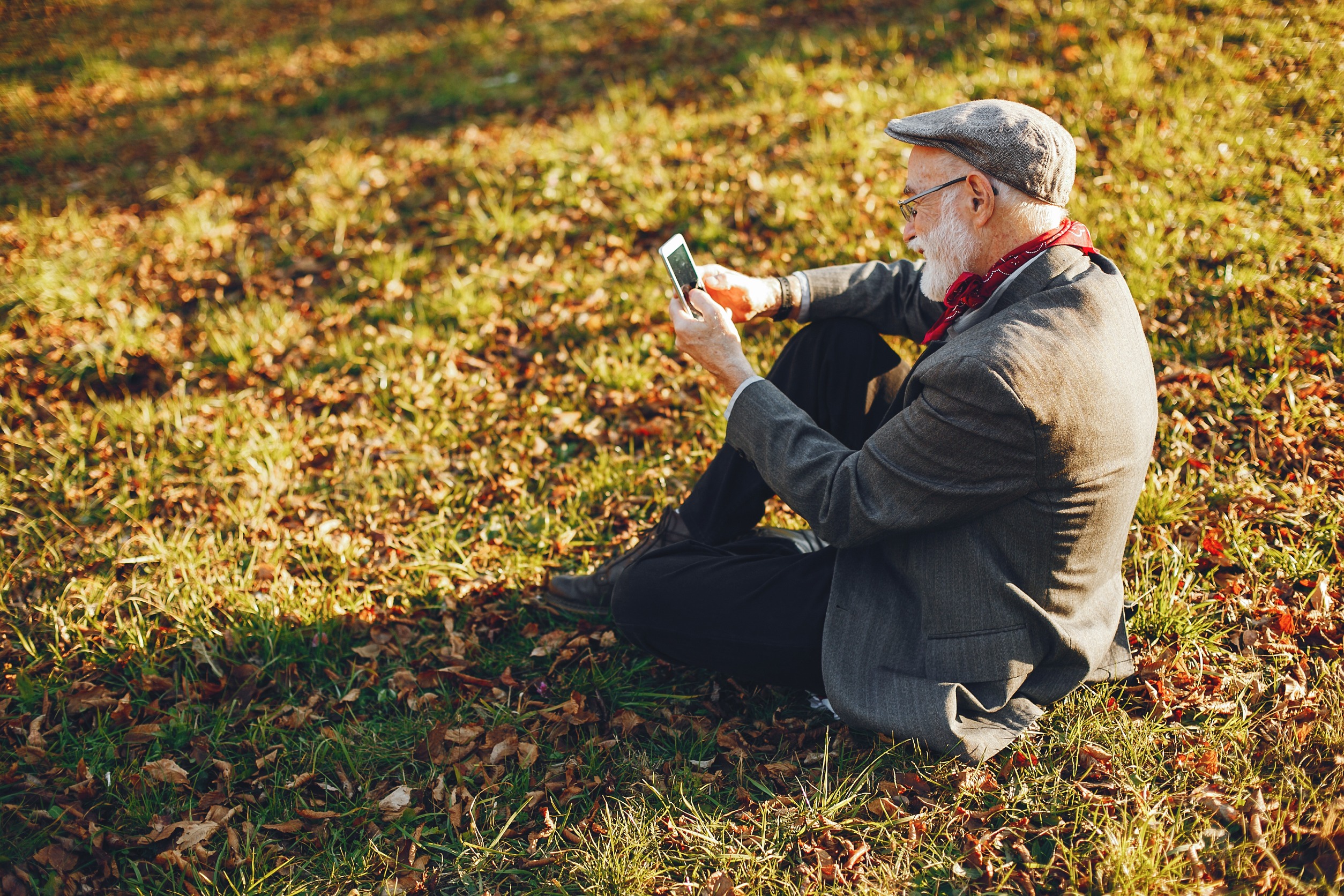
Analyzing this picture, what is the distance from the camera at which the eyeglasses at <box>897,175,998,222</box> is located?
7.20 feet

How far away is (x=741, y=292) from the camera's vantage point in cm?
300

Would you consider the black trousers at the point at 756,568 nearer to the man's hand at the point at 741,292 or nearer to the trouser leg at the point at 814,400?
the trouser leg at the point at 814,400

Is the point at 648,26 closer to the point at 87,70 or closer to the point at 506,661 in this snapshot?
the point at 87,70

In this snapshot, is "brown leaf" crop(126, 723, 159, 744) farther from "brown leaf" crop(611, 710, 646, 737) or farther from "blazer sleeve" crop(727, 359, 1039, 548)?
"blazer sleeve" crop(727, 359, 1039, 548)

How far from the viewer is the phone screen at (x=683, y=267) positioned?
2.73 m

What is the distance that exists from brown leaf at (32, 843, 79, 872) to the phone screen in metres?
2.80

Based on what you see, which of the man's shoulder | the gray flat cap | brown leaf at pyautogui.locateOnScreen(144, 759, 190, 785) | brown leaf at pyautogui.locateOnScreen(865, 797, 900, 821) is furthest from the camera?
brown leaf at pyautogui.locateOnScreen(144, 759, 190, 785)

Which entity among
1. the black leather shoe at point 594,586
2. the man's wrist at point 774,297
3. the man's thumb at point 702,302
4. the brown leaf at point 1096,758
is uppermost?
the man's thumb at point 702,302

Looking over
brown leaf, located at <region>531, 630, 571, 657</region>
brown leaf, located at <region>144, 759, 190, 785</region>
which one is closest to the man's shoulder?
brown leaf, located at <region>531, 630, 571, 657</region>

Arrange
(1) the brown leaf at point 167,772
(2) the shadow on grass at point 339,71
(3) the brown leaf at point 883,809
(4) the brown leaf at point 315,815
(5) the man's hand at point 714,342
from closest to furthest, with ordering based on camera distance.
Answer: (3) the brown leaf at point 883,809, (5) the man's hand at point 714,342, (4) the brown leaf at point 315,815, (1) the brown leaf at point 167,772, (2) the shadow on grass at point 339,71

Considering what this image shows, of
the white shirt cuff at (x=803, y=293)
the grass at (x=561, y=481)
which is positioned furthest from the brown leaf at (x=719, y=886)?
the white shirt cuff at (x=803, y=293)

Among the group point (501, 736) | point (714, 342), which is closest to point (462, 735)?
point (501, 736)

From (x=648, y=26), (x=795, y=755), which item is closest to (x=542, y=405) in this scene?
(x=795, y=755)

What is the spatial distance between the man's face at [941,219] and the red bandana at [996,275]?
67 mm
